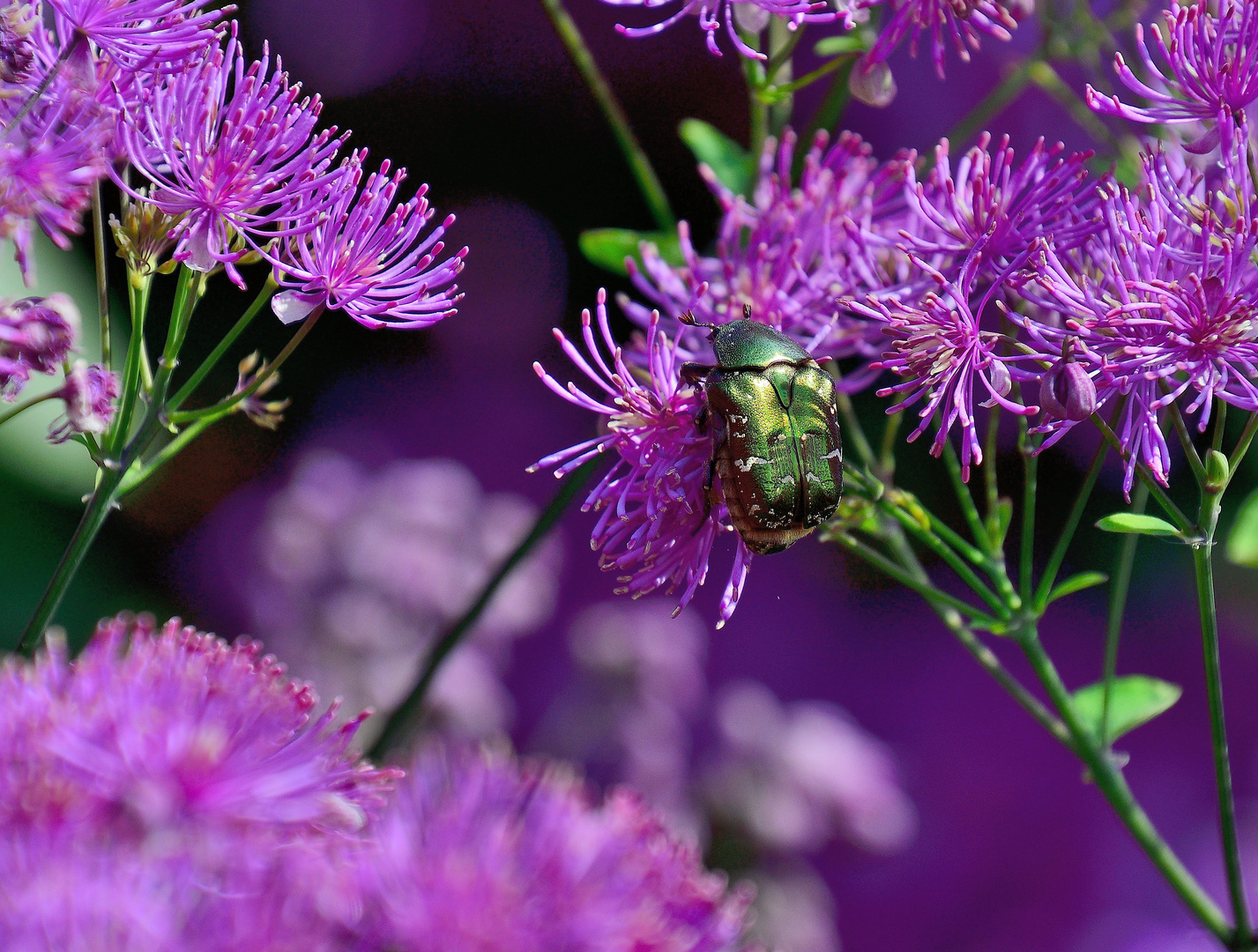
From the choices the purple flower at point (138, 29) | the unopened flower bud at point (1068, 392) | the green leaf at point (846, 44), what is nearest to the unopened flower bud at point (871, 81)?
the green leaf at point (846, 44)

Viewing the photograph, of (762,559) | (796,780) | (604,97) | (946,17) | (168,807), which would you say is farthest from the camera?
(762,559)

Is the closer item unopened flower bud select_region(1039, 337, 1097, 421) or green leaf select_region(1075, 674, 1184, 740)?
unopened flower bud select_region(1039, 337, 1097, 421)

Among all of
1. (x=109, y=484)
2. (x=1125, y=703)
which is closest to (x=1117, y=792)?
(x=1125, y=703)

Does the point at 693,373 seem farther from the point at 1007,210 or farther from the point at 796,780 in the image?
the point at 796,780

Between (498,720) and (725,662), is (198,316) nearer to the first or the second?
(498,720)

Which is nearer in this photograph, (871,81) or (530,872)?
(530,872)

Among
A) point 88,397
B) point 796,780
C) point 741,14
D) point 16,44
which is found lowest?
point 796,780

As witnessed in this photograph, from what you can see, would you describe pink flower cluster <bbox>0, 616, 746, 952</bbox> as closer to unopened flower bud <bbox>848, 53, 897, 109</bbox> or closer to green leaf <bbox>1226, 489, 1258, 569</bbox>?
green leaf <bbox>1226, 489, 1258, 569</bbox>

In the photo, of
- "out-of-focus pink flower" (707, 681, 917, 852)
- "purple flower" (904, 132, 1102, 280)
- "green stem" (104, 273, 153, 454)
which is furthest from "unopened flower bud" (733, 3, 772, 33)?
"out-of-focus pink flower" (707, 681, 917, 852)
